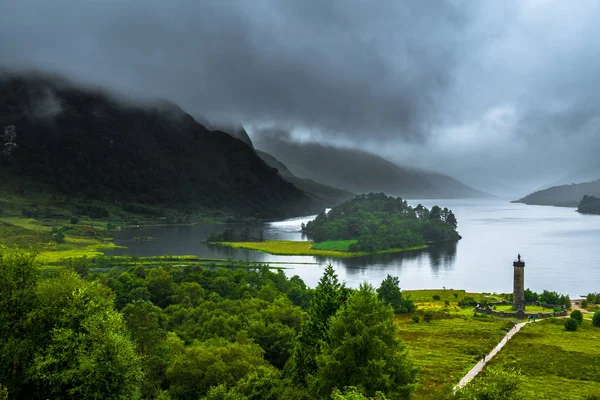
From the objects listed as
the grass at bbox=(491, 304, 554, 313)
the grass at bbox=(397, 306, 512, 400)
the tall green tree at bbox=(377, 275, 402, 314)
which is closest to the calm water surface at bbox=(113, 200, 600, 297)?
the tall green tree at bbox=(377, 275, 402, 314)

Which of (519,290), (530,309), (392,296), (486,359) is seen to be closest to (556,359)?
(486,359)

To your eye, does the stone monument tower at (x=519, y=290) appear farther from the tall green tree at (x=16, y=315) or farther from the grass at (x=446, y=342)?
the tall green tree at (x=16, y=315)

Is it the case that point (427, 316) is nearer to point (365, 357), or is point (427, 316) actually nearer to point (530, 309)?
point (530, 309)

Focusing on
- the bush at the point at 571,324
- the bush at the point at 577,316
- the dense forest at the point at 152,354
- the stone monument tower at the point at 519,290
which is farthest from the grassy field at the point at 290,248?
the dense forest at the point at 152,354

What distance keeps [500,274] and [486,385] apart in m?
107

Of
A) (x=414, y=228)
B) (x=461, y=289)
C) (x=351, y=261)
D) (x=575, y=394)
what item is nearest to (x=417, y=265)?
(x=351, y=261)

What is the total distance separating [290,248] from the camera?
167000 mm

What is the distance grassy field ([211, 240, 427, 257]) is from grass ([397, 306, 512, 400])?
7952 centimetres

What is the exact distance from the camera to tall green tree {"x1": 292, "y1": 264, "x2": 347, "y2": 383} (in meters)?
33.4

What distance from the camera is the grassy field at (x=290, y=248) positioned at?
520 ft

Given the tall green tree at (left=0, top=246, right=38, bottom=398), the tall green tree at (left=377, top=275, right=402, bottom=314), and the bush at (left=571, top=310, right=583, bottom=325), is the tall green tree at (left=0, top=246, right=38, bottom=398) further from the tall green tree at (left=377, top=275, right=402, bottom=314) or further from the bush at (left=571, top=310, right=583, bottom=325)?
the bush at (left=571, top=310, right=583, bottom=325)

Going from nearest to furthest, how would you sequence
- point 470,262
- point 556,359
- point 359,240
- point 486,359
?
point 556,359
point 486,359
point 470,262
point 359,240

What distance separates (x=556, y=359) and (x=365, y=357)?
33.4 meters

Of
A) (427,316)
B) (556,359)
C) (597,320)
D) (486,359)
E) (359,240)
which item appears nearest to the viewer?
(556,359)
